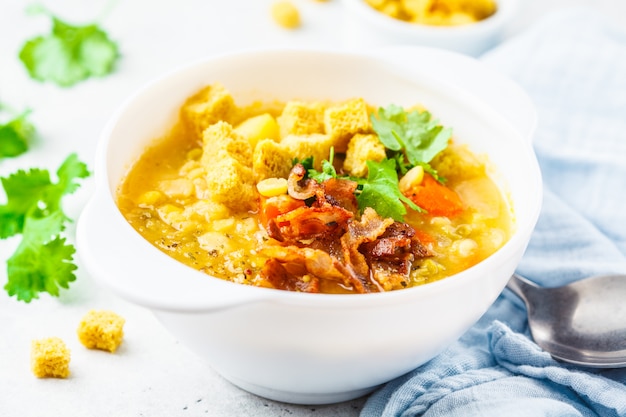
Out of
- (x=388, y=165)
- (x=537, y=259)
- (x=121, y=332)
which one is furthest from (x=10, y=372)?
(x=537, y=259)

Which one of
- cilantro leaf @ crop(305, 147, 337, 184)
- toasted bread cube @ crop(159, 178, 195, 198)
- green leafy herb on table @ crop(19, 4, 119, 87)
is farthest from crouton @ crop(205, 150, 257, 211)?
green leafy herb on table @ crop(19, 4, 119, 87)

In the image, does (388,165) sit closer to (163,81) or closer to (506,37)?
(163,81)

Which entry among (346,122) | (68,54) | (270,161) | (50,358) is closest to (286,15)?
(68,54)

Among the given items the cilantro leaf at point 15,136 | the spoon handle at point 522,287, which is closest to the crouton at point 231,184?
the spoon handle at point 522,287

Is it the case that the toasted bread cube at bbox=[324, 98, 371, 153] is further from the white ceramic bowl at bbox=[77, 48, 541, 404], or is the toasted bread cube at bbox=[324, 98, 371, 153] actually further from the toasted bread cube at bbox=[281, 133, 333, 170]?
the white ceramic bowl at bbox=[77, 48, 541, 404]

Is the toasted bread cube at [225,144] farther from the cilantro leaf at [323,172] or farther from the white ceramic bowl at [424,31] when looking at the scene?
the white ceramic bowl at [424,31]

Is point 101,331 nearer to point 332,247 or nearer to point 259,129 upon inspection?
point 332,247
